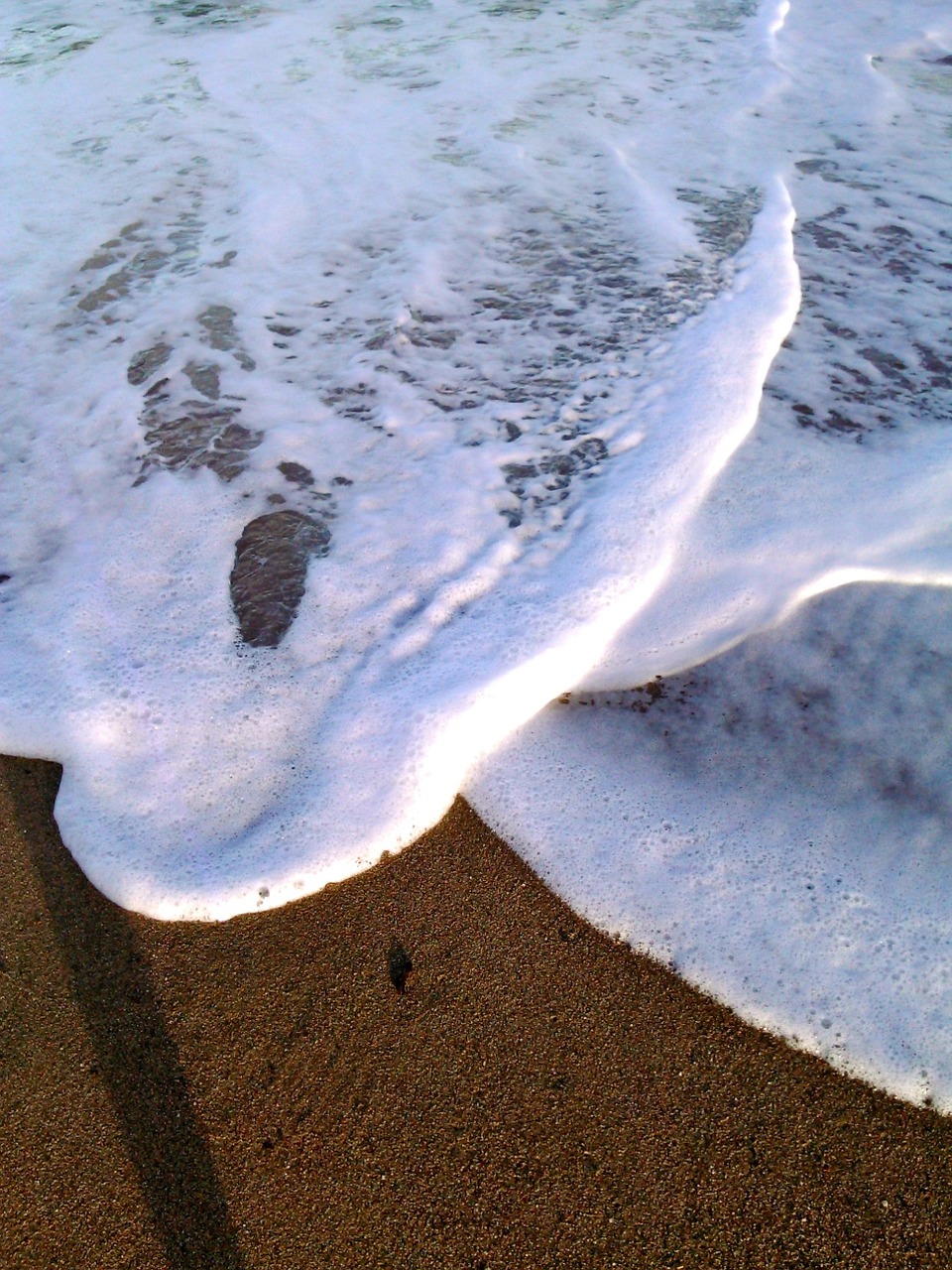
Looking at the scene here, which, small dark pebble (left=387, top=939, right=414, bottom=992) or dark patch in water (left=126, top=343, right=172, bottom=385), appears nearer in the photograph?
small dark pebble (left=387, top=939, right=414, bottom=992)

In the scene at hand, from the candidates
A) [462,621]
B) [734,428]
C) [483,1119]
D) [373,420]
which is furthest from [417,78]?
[483,1119]

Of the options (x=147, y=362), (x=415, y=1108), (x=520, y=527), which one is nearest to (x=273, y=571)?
(x=520, y=527)

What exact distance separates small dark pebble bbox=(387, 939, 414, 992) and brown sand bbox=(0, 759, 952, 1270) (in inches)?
0.7

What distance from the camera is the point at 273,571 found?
299 cm

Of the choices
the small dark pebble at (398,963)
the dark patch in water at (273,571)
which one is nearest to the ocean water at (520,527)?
the dark patch in water at (273,571)

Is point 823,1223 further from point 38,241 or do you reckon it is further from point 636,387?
point 38,241

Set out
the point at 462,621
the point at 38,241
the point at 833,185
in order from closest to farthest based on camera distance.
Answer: the point at 462,621, the point at 38,241, the point at 833,185

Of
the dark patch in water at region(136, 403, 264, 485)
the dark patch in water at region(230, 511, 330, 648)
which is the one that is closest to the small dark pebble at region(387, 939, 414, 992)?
the dark patch in water at region(230, 511, 330, 648)

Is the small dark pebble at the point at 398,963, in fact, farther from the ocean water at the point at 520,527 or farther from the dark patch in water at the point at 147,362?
the dark patch in water at the point at 147,362

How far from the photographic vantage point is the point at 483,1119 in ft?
5.88

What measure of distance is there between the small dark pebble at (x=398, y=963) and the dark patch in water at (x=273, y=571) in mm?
1100

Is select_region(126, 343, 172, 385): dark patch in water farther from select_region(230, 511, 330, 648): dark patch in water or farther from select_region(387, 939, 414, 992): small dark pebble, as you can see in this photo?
select_region(387, 939, 414, 992): small dark pebble

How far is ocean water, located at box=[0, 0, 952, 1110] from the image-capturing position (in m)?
2.25

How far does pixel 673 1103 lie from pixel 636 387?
2.81 metres
